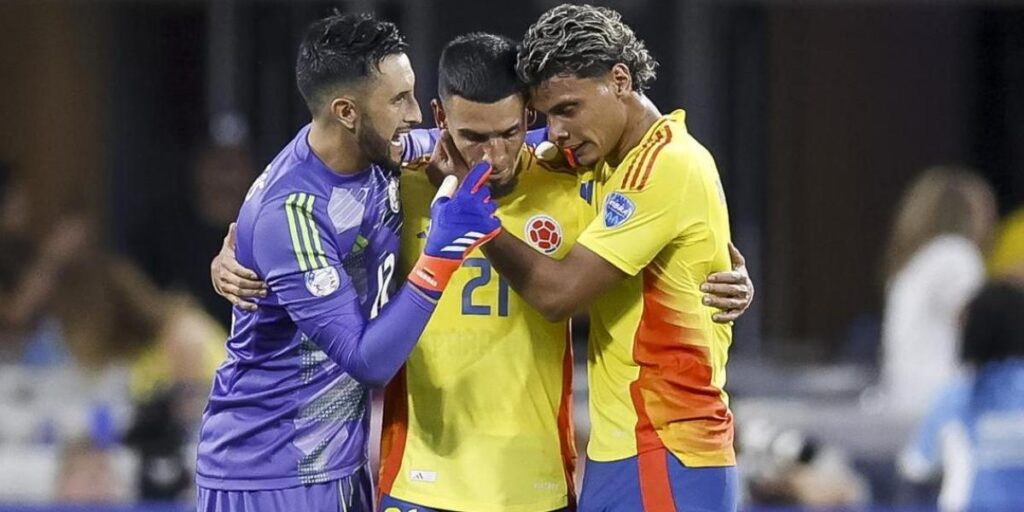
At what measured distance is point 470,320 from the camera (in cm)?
402

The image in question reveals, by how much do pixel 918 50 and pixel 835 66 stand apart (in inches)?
20.4

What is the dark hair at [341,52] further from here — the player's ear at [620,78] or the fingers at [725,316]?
the fingers at [725,316]

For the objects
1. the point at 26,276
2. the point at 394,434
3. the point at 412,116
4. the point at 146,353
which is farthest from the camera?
the point at 26,276

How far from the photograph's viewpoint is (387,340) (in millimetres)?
3656

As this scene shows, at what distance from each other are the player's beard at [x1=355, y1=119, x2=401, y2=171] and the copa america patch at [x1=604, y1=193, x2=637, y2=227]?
48 centimetres

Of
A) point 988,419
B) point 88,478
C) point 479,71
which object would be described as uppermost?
point 479,71

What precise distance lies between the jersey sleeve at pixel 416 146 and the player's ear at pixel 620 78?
406 mm

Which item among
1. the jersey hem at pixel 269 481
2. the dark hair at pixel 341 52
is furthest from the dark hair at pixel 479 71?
the jersey hem at pixel 269 481

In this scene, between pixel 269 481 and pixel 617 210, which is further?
pixel 269 481

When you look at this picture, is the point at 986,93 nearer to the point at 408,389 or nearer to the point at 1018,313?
the point at 1018,313

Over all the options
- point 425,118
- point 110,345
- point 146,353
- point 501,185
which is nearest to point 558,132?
point 501,185

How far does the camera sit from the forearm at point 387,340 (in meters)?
3.66

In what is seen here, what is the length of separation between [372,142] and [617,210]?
0.54 metres

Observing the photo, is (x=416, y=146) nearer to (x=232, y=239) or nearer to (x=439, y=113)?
(x=439, y=113)
